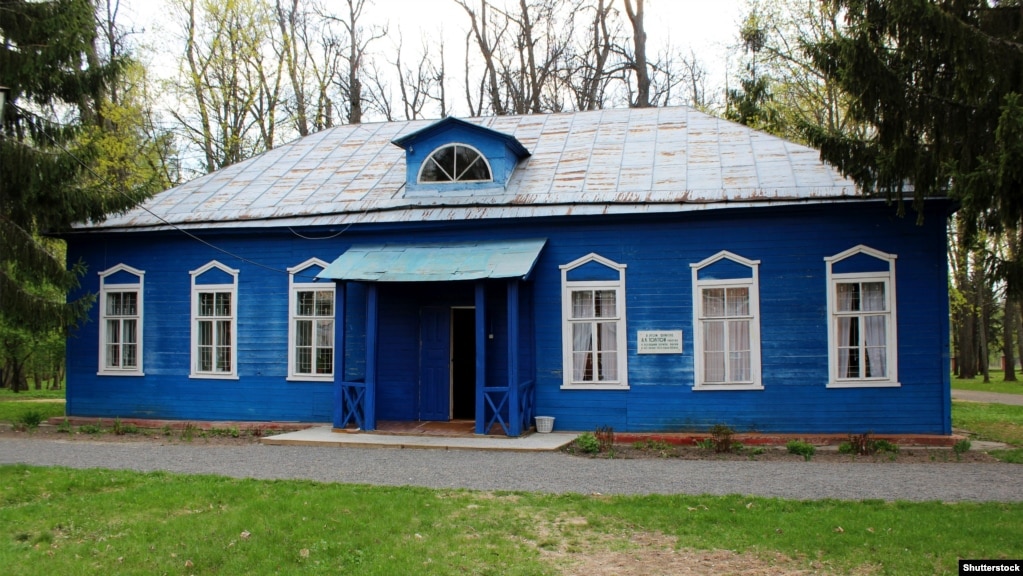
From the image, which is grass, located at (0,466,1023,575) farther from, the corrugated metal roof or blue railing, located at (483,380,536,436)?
the corrugated metal roof

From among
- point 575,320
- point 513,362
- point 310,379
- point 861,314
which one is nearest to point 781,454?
point 861,314

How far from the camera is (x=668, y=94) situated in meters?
29.5

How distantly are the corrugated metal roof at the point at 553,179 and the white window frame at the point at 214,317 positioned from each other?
877mm

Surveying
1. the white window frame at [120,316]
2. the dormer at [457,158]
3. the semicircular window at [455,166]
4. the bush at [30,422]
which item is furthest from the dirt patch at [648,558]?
the bush at [30,422]

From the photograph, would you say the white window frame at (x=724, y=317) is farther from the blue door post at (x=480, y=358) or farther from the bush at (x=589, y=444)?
the blue door post at (x=480, y=358)

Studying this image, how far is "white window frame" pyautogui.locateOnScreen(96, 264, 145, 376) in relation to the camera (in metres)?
16.0

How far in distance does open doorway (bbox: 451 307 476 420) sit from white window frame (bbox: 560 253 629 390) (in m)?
1.87

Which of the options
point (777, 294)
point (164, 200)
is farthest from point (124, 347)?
point (777, 294)

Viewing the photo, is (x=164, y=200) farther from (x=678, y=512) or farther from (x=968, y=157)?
(x=968, y=157)

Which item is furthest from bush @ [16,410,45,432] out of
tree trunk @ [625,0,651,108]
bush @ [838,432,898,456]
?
tree trunk @ [625,0,651,108]

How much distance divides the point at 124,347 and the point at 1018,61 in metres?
15.0

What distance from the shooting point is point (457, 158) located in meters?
15.3

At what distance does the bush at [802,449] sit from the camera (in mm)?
11258

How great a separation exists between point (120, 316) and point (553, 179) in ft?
28.1
